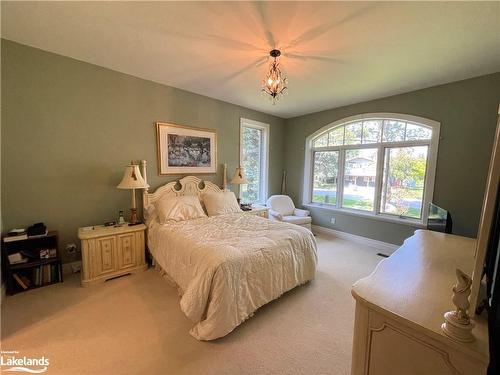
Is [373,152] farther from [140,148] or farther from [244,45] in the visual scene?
[140,148]

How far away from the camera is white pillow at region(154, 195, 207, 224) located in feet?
9.37

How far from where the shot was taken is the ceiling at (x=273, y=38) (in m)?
1.68

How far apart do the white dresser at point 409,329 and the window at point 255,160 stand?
3.50m

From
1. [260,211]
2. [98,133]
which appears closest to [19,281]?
[98,133]

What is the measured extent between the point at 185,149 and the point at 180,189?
0.71 m

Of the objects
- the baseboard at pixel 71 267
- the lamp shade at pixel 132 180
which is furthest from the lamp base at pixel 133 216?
the baseboard at pixel 71 267

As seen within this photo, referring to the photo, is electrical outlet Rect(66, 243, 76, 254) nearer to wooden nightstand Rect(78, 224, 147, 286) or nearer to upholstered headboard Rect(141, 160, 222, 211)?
wooden nightstand Rect(78, 224, 147, 286)

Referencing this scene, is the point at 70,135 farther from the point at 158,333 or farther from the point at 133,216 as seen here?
the point at 158,333

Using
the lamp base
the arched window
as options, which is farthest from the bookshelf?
the arched window

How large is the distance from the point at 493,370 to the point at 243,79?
3315mm

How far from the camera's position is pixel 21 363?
4.81ft

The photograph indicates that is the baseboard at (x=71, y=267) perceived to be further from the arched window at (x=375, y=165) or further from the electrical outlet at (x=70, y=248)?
the arched window at (x=375, y=165)

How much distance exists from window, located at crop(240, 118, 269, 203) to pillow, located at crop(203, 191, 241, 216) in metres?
0.91

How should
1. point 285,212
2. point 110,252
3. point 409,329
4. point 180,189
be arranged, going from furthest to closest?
point 285,212, point 180,189, point 110,252, point 409,329
